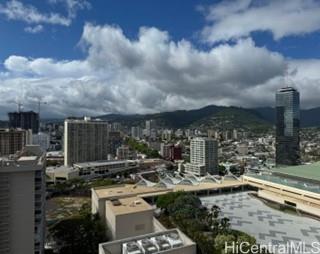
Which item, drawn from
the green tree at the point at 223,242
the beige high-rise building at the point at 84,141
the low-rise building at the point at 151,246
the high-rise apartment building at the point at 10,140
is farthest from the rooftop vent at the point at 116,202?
the beige high-rise building at the point at 84,141

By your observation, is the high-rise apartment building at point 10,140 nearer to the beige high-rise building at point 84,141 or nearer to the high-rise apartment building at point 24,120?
the beige high-rise building at point 84,141

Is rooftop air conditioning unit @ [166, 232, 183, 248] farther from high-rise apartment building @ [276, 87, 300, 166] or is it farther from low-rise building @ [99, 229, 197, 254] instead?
high-rise apartment building @ [276, 87, 300, 166]

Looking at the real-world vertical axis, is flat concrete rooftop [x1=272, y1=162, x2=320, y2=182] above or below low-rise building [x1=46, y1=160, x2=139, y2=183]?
above

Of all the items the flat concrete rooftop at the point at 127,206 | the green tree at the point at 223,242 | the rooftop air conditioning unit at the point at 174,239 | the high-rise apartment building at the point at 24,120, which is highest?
the high-rise apartment building at the point at 24,120

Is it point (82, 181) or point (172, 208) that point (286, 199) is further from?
point (82, 181)

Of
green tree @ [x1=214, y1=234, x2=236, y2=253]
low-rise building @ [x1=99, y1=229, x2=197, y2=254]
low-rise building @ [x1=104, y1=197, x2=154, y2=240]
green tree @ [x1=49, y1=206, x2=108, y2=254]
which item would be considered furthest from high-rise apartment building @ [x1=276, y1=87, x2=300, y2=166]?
low-rise building @ [x1=99, y1=229, x2=197, y2=254]

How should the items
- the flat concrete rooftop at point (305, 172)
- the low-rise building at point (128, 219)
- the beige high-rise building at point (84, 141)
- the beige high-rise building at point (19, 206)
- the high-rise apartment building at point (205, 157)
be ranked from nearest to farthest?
the beige high-rise building at point (19, 206)
the low-rise building at point (128, 219)
the flat concrete rooftop at point (305, 172)
the high-rise apartment building at point (205, 157)
the beige high-rise building at point (84, 141)

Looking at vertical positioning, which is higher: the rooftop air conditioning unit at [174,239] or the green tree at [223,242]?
the rooftop air conditioning unit at [174,239]

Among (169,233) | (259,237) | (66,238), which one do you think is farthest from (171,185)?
(169,233)
